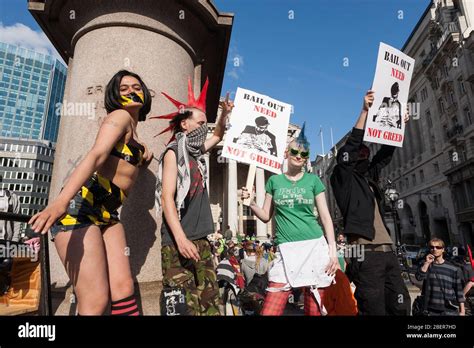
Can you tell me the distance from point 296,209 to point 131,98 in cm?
187

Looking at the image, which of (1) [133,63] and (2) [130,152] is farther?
(1) [133,63]

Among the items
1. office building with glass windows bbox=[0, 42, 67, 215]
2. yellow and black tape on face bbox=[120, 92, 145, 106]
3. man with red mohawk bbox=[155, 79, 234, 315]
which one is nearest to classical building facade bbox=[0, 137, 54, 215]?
office building with glass windows bbox=[0, 42, 67, 215]

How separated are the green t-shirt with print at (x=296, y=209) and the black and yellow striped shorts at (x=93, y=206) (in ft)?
5.15

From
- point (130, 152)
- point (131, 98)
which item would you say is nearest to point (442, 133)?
point (131, 98)

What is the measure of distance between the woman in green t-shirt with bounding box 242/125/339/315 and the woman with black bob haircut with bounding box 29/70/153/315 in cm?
137

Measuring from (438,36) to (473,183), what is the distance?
2567cm

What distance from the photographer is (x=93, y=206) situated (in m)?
2.29

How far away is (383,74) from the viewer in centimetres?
406

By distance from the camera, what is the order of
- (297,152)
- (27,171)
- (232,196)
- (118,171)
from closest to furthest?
(118,171) < (297,152) < (232,196) < (27,171)

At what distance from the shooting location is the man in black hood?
3033 millimetres

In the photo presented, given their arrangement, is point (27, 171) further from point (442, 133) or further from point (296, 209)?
point (296, 209)

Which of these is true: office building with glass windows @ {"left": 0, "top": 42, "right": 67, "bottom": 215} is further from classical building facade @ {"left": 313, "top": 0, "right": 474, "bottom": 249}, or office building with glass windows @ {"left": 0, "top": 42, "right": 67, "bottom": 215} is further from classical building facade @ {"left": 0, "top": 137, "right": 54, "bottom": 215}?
classical building facade @ {"left": 313, "top": 0, "right": 474, "bottom": 249}
